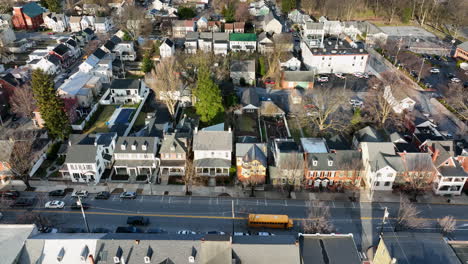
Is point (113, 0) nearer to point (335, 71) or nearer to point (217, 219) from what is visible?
point (335, 71)

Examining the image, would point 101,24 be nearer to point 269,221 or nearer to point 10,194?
point 10,194

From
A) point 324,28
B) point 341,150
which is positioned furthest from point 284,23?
point 341,150

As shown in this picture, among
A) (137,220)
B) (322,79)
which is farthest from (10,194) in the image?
(322,79)

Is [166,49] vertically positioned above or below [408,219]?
above

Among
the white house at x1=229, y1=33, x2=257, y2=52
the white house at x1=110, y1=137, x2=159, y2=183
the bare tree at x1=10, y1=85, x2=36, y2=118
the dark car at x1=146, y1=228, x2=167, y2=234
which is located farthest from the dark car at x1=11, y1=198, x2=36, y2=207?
the white house at x1=229, y1=33, x2=257, y2=52

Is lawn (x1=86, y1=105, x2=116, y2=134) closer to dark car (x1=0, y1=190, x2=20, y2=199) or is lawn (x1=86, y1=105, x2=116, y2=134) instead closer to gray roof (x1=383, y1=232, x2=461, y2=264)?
dark car (x1=0, y1=190, x2=20, y2=199)

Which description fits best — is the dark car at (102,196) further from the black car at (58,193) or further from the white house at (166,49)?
the white house at (166,49)

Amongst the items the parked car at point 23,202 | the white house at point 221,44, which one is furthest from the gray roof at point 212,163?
the white house at point 221,44
